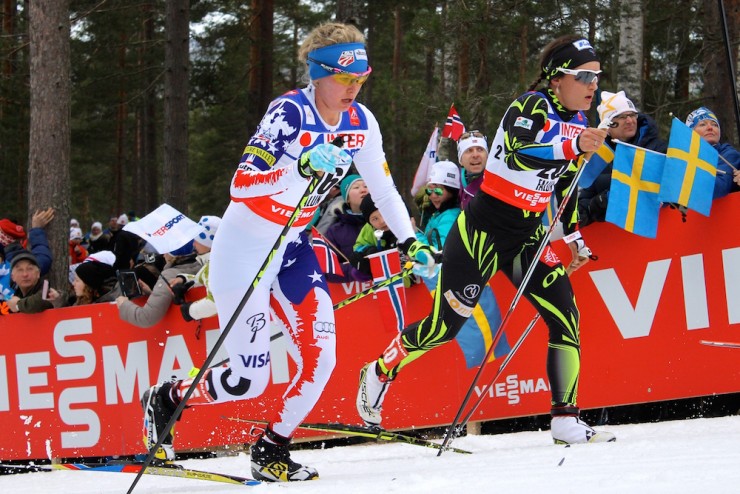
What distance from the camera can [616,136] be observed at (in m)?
6.44

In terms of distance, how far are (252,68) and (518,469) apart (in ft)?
54.1

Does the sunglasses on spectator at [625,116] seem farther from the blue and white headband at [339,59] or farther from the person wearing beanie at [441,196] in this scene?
the blue and white headband at [339,59]

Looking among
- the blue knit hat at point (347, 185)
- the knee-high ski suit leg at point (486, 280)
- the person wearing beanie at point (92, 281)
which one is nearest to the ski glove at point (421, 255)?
the knee-high ski suit leg at point (486, 280)

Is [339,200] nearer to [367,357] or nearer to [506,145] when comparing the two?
[367,357]

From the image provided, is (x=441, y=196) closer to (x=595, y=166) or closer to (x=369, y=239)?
(x=369, y=239)

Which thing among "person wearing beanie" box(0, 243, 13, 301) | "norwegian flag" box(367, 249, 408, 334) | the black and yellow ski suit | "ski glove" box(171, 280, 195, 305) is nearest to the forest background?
"person wearing beanie" box(0, 243, 13, 301)

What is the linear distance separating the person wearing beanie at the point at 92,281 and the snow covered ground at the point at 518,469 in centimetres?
214

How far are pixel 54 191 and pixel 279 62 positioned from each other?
2019 cm

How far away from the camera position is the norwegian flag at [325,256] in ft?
21.7

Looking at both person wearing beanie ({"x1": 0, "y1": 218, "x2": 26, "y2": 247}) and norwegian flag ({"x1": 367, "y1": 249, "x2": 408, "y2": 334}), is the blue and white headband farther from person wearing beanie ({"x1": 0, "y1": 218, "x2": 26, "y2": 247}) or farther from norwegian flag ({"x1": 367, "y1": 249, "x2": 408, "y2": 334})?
person wearing beanie ({"x1": 0, "y1": 218, "x2": 26, "y2": 247})

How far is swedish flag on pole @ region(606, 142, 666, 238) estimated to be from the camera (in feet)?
19.6

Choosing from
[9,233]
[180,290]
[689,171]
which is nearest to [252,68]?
[9,233]

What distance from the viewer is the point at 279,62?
1126 inches

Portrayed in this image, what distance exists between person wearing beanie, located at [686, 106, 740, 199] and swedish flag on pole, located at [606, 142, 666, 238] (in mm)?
375
